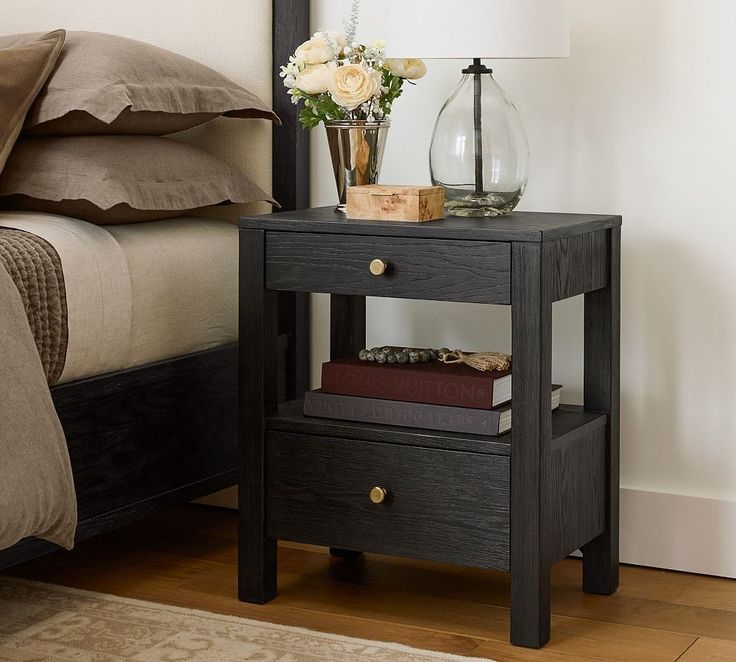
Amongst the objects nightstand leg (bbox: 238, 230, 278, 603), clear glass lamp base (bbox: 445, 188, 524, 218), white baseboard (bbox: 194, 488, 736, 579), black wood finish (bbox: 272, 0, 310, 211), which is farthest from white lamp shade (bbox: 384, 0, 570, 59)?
white baseboard (bbox: 194, 488, 736, 579)

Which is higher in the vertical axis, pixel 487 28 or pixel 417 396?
pixel 487 28

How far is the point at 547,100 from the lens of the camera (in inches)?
84.1

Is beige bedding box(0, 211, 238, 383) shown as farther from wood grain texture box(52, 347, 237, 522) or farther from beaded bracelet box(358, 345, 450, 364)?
beaded bracelet box(358, 345, 450, 364)

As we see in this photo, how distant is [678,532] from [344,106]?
0.93 m

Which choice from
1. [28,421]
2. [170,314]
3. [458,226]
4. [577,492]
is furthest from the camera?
[170,314]

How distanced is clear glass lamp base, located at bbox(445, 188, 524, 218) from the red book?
0.80 feet

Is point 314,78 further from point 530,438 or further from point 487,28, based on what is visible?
point 530,438

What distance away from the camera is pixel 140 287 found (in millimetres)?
1972

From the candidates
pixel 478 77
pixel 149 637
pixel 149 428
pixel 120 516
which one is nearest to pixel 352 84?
pixel 478 77

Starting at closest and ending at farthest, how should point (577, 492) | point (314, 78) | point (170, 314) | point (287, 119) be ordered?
point (577, 492) → point (314, 78) → point (170, 314) → point (287, 119)

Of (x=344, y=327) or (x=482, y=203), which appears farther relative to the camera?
(x=344, y=327)

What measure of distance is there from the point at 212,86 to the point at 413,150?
0.39 meters

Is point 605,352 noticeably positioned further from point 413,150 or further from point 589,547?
point 413,150

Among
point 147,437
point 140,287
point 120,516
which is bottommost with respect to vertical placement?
point 120,516
